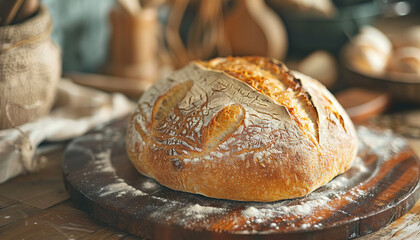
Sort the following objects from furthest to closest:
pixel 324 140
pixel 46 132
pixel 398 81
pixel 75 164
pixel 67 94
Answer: pixel 398 81
pixel 67 94
pixel 46 132
pixel 75 164
pixel 324 140

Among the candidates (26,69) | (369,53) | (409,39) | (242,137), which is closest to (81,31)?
(26,69)

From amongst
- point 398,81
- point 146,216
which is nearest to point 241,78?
point 146,216

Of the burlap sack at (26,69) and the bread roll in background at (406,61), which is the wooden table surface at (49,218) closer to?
the burlap sack at (26,69)

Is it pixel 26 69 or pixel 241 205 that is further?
pixel 26 69

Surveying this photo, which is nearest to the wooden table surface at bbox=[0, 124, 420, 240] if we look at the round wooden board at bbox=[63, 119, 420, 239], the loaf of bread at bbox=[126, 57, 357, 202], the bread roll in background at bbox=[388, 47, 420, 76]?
the round wooden board at bbox=[63, 119, 420, 239]

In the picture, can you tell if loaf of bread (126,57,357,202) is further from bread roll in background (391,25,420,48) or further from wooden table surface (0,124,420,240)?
bread roll in background (391,25,420,48)

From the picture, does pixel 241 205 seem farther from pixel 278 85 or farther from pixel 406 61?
pixel 406 61

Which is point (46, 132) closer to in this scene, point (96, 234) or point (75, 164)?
point (75, 164)
